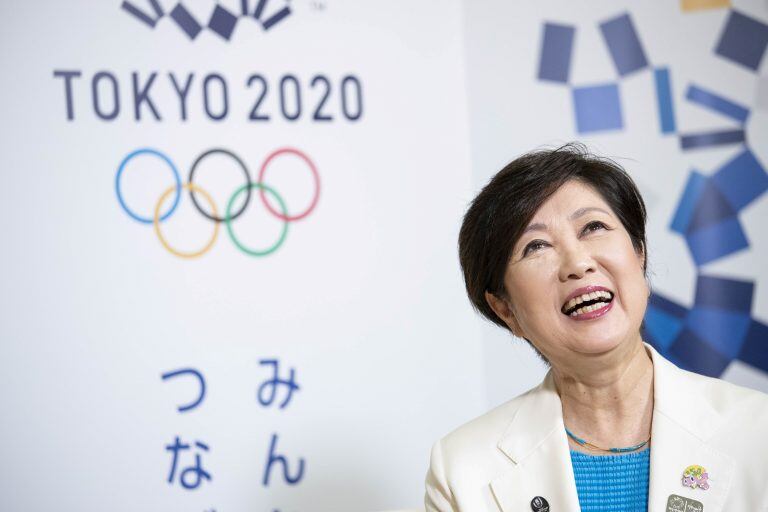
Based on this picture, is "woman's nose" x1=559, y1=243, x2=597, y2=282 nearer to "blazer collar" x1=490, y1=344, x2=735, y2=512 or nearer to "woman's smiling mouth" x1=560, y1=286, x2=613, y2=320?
"woman's smiling mouth" x1=560, y1=286, x2=613, y2=320

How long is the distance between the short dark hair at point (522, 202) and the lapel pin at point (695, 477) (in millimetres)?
397

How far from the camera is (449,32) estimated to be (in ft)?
7.39

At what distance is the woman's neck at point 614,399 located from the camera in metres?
1.42

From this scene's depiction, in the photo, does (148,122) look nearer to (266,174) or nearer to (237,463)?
(266,174)

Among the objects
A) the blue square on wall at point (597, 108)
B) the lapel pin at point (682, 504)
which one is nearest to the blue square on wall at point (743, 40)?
the blue square on wall at point (597, 108)

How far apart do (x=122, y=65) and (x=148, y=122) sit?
151 mm

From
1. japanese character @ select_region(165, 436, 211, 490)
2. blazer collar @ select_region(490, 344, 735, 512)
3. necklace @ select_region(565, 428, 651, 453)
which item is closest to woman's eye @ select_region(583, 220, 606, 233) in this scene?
blazer collar @ select_region(490, 344, 735, 512)

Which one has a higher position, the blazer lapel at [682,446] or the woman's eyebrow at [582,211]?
the woman's eyebrow at [582,211]

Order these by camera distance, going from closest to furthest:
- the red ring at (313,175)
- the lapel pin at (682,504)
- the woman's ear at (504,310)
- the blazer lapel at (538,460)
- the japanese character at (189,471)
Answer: the lapel pin at (682,504)
the blazer lapel at (538,460)
the woman's ear at (504,310)
the japanese character at (189,471)
the red ring at (313,175)

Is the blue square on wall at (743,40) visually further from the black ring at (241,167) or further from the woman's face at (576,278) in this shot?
the black ring at (241,167)

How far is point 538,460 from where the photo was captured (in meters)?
1.46

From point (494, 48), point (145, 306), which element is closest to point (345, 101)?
point (494, 48)

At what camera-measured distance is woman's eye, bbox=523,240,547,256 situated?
4.74ft

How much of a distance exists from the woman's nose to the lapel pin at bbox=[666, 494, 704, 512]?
391 mm
